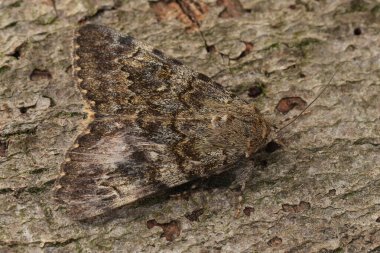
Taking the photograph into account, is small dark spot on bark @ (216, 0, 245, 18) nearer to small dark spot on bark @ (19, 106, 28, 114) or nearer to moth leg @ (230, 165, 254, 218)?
moth leg @ (230, 165, 254, 218)

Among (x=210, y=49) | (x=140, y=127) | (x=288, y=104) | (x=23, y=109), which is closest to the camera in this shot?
(x=140, y=127)

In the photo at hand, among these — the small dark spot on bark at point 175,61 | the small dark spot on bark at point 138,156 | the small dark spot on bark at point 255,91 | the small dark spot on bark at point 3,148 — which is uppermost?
the small dark spot on bark at point 175,61

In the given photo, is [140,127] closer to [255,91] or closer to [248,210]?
[248,210]

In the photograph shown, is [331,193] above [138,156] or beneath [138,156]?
beneath

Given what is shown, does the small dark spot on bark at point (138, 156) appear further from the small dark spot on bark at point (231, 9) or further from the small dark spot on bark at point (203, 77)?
the small dark spot on bark at point (231, 9)

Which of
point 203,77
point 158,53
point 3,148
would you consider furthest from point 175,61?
point 3,148

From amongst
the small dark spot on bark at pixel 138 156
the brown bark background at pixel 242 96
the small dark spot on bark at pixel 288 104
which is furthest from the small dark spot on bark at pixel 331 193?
the small dark spot on bark at pixel 138 156

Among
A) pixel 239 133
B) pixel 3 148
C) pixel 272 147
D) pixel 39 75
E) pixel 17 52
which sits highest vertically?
pixel 17 52

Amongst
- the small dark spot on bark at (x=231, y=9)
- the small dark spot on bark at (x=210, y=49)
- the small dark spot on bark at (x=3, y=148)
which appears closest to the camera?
the small dark spot on bark at (x=3, y=148)
